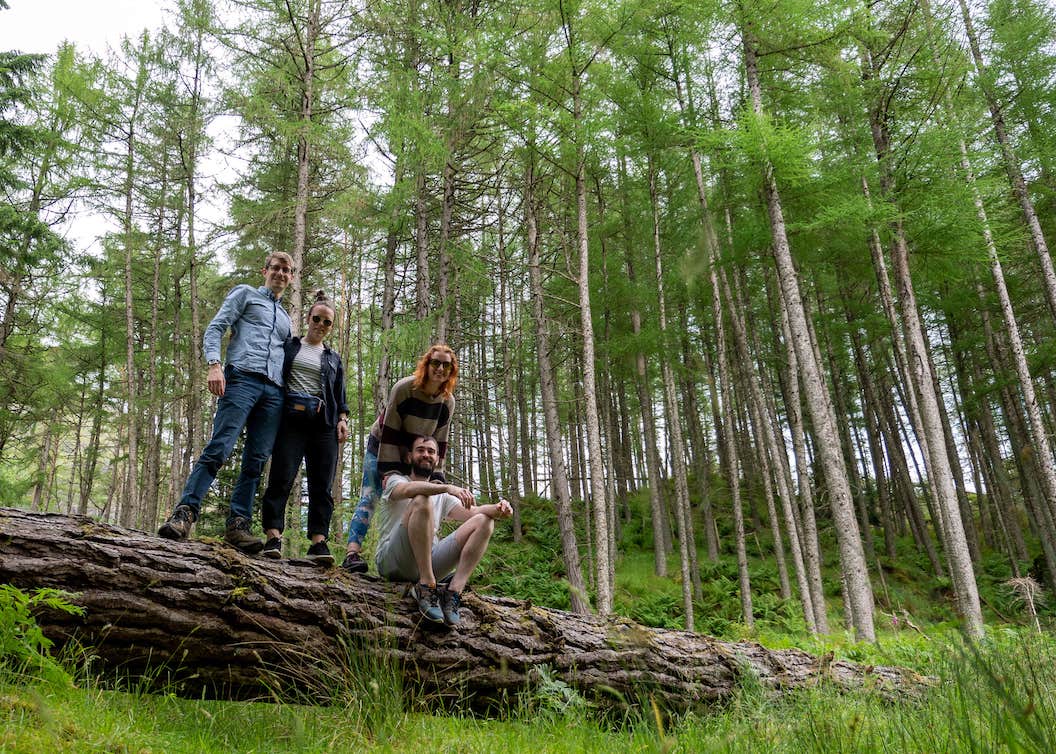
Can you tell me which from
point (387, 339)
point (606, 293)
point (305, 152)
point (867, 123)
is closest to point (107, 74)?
point (305, 152)

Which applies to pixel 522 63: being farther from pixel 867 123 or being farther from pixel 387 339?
pixel 867 123

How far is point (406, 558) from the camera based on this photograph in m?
3.49

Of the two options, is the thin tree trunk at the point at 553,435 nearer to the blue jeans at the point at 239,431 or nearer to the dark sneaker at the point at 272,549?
the blue jeans at the point at 239,431

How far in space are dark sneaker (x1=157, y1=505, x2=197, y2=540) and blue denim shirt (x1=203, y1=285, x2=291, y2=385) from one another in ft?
3.29

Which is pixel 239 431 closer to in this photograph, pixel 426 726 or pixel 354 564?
pixel 354 564

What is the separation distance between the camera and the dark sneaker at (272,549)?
3.64 metres

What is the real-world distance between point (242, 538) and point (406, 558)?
3.64 ft

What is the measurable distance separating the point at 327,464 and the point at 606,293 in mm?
10468

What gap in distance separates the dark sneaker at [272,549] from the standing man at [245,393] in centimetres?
5

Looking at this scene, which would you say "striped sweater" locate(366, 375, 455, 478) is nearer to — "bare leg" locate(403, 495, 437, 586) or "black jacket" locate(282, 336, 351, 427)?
"bare leg" locate(403, 495, 437, 586)

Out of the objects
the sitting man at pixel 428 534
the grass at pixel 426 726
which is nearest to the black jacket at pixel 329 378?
the sitting man at pixel 428 534

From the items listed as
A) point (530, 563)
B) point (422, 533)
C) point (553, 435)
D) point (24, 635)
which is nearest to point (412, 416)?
point (422, 533)

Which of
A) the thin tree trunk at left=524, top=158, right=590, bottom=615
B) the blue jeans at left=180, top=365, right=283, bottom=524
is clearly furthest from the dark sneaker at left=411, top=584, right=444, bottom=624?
the thin tree trunk at left=524, top=158, right=590, bottom=615

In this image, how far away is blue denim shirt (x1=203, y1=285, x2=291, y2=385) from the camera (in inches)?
158
